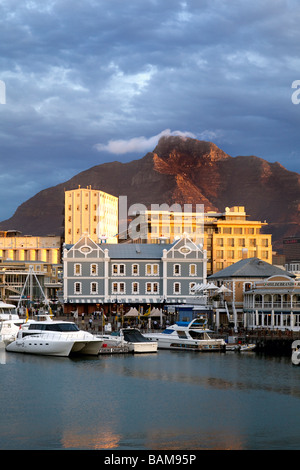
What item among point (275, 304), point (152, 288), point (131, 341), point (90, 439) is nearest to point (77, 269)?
point (152, 288)

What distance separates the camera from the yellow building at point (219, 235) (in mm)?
148875

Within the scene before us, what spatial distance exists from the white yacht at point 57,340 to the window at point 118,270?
33803 mm

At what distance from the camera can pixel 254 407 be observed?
140 ft

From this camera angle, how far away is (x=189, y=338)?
72438 mm

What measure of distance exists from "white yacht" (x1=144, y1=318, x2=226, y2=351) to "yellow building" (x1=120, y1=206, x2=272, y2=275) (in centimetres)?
7118

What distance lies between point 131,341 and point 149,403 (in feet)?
86.2

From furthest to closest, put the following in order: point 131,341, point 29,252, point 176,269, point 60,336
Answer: point 29,252 < point 176,269 < point 131,341 < point 60,336

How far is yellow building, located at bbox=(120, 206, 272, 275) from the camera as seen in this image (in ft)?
488

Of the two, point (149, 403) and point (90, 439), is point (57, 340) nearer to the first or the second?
point (149, 403)

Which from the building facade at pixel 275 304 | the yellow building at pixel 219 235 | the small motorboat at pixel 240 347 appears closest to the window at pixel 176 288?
the building facade at pixel 275 304

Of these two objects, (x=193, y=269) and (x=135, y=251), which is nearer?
(x=193, y=269)

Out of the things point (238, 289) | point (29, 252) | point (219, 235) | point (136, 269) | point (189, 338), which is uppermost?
point (219, 235)
